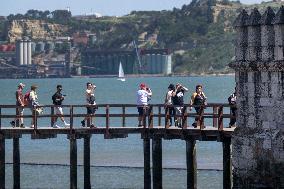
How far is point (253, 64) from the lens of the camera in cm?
2733

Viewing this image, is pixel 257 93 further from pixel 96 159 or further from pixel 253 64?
pixel 96 159

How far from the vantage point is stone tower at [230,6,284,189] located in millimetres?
26812

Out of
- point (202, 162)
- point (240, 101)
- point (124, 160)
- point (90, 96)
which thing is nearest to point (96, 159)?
point (124, 160)

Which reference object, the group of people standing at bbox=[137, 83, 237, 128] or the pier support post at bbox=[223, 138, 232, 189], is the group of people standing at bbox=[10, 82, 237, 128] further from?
the pier support post at bbox=[223, 138, 232, 189]

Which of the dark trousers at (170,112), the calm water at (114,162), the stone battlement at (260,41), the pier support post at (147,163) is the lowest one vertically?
the calm water at (114,162)

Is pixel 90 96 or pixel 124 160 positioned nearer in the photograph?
pixel 90 96

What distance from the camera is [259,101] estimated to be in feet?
89.8

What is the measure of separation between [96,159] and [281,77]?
29041 mm

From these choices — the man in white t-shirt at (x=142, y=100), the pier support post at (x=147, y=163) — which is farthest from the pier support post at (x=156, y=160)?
the man in white t-shirt at (x=142, y=100)

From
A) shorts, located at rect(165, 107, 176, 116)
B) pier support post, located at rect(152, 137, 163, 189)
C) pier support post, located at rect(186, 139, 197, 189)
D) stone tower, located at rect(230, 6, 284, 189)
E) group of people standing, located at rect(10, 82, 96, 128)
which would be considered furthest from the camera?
group of people standing, located at rect(10, 82, 96, 128)

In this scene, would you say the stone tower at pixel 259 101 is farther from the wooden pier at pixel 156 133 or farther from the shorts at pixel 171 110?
the shorts at pixel 171 110

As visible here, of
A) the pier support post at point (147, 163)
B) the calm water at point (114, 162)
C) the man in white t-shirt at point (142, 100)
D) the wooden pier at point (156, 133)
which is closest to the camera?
the wooden pier at point (156, 133)

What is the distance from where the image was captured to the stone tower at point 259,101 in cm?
2681

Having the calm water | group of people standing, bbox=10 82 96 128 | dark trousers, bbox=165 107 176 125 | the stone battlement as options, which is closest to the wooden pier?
dark trousers, bbox=165 107 176 125
